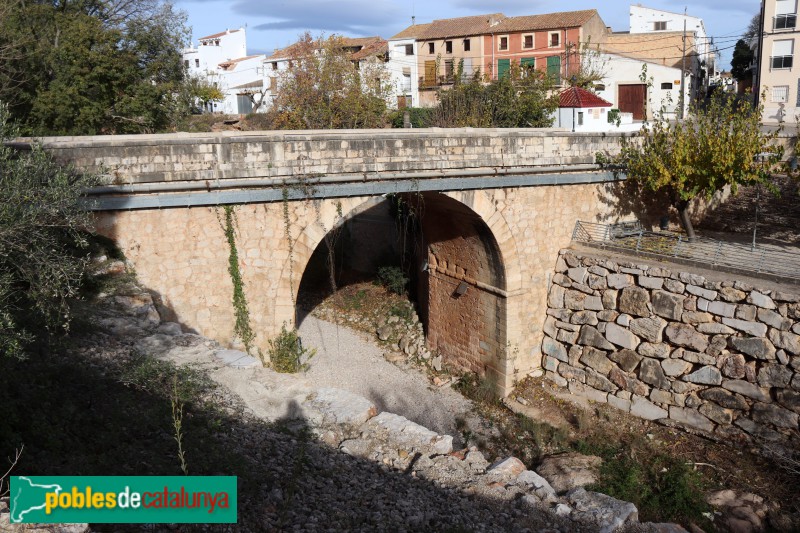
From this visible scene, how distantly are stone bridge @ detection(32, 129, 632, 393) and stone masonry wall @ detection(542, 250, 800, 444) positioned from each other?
2.48 feet

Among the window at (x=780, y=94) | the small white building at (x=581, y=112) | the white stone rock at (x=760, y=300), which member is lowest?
the white stone rock at (x=760, y=300)

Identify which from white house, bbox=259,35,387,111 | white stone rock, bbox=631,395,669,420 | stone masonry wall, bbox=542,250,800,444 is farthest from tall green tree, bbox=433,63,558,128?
white stone rock, bbox=631,395,669,420

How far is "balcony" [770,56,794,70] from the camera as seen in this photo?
2520 cm

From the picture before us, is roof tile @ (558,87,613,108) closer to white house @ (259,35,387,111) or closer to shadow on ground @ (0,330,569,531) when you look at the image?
white house @ (259,35,387,111)

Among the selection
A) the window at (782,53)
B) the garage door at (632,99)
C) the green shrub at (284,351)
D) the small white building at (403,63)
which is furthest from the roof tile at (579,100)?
the small white building at (403,63)

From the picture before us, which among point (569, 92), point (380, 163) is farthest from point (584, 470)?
point (569, 92)

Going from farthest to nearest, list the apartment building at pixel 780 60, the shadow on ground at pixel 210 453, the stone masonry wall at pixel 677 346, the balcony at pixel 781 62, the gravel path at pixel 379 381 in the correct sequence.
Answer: the balcony at pixel 781 62
the apartment building at pixel 780 60
the gravel path at pixel 379 381
the stone masonry wall at pixel 677 346
the shadow on ground at pixel 210 453

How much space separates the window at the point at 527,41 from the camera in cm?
3100

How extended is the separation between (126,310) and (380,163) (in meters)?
4.54

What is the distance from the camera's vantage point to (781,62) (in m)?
25.5

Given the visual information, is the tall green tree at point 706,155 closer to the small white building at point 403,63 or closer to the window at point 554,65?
the window at point 554,65

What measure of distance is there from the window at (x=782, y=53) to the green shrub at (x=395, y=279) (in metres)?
19.0

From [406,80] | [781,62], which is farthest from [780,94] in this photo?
[406,80]

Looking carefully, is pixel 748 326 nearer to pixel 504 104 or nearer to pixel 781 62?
pixel 504 104
